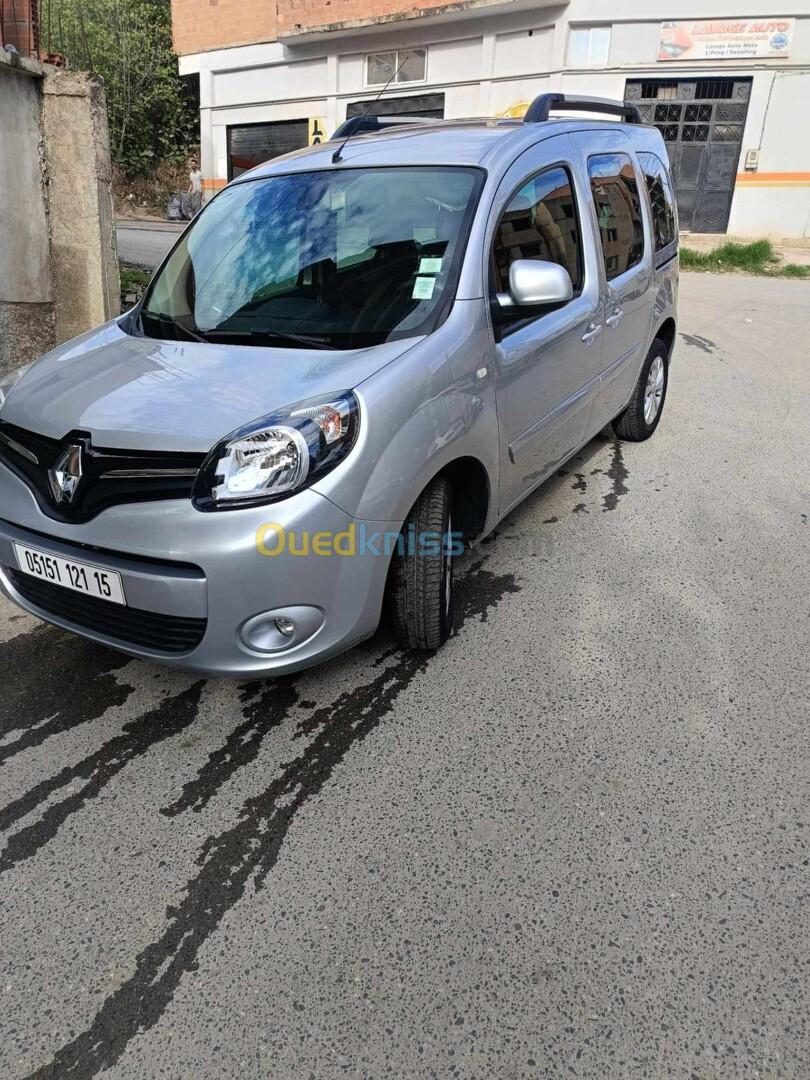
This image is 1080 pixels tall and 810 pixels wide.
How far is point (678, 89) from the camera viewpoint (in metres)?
18.5

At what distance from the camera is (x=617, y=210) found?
14.1 feet

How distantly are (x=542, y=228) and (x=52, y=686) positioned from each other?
2.73m

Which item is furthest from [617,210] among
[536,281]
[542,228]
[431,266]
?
[431,266]

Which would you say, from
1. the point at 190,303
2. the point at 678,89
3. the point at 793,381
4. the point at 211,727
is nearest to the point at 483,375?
the point at 190,303

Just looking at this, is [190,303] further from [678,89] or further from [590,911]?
[678,89]

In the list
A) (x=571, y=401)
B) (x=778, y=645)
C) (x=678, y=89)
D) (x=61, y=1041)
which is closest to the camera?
(x=61, y=1041)

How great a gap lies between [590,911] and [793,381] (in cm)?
660

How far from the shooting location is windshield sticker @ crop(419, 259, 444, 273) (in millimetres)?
2992

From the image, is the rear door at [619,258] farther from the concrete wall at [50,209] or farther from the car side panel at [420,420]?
the concrete wall at [50,209]

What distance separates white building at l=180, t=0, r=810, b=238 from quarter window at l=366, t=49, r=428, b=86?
3 centimetres

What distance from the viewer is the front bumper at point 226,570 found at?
7.59ft

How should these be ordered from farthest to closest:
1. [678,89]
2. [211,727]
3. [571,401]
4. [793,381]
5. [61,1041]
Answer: [678,89], [793,381], [571,401], [211,727], [61,1041]

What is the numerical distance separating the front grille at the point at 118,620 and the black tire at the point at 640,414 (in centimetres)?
361

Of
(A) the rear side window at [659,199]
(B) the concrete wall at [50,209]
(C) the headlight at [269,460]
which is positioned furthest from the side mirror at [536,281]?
(B) the concrete wall at [50,209]
